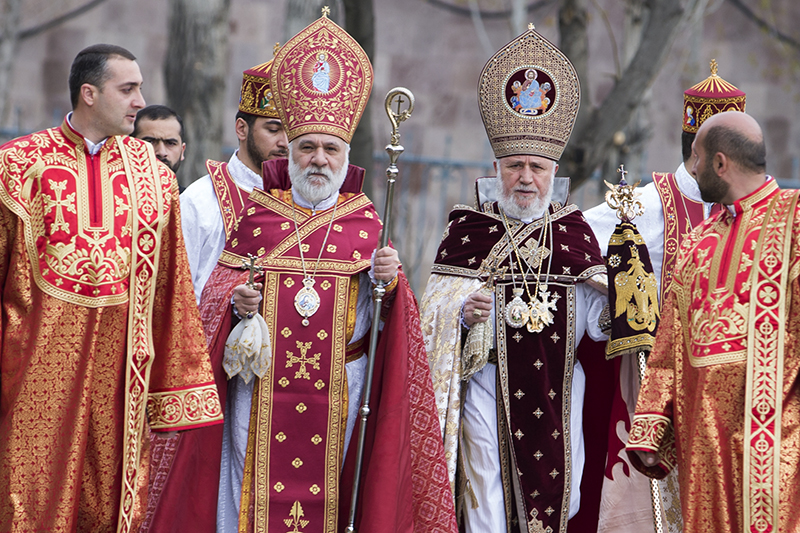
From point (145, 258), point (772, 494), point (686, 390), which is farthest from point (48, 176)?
point (772, 494)

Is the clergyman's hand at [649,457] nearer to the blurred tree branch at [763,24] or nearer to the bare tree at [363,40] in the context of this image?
the bare tree at [363,40]

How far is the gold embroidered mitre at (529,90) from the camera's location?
264 inches

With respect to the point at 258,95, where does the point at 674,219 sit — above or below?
below

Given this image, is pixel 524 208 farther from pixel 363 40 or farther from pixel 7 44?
pixel 7 44

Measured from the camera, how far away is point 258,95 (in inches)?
287

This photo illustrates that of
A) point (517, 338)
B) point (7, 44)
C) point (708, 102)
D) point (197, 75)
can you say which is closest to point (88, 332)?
point (517, 338)

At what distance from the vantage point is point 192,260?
670 centimetres

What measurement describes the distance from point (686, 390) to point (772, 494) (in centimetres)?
60

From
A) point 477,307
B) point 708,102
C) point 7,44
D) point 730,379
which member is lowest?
point 730,379

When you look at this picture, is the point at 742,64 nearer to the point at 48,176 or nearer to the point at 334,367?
the point at 334,367

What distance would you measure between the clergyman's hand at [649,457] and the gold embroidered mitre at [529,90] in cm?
197

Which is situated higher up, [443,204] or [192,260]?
[443,204]

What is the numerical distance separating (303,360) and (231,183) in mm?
1636

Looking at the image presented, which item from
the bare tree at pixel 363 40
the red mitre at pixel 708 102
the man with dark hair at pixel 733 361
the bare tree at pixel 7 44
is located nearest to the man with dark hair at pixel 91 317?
the man with dark hair at pixel 733 361
